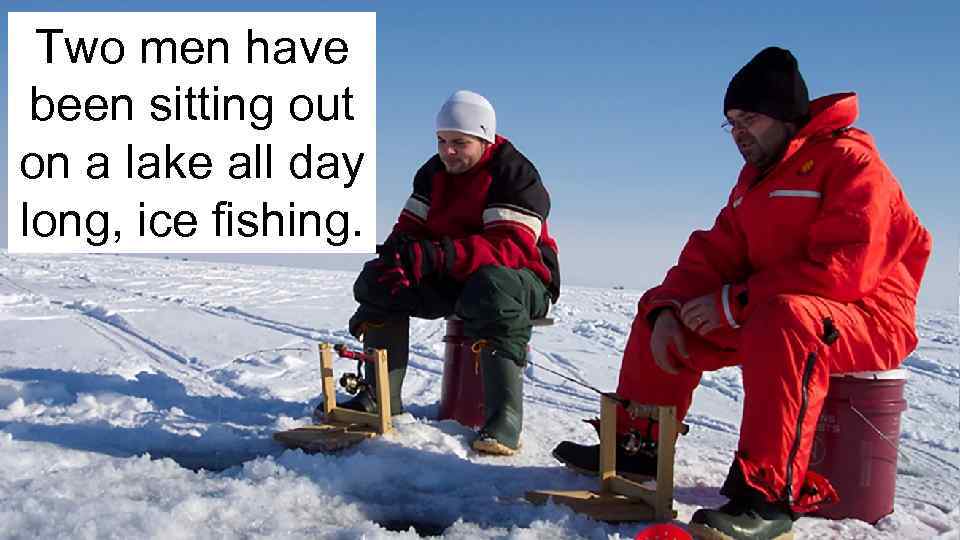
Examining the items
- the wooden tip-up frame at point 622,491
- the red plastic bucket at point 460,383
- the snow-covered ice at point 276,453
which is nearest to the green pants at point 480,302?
the red plastic bucket at point 460,383

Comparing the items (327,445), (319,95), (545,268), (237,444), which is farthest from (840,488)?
(319,95)

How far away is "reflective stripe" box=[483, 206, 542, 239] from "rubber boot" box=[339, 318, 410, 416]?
1.86ft

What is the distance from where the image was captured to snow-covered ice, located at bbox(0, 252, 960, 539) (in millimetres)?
2135

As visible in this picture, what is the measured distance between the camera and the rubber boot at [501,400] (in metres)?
2.99

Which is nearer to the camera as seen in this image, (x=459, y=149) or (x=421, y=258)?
(x=421, y=258)

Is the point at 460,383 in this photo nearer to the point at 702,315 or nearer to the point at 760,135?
the point at 702,315

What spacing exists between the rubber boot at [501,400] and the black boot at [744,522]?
1.03 meters

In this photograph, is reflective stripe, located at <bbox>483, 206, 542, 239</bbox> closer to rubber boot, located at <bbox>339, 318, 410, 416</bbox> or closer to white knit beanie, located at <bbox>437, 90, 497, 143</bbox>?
white knit beanie, located at <bbox>437, 90, 497, 143</bbox>

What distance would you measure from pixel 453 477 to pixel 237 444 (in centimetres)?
95

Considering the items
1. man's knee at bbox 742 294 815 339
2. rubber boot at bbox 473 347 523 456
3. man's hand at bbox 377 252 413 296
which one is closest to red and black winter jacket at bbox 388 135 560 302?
man's hand at bbox 377 252 413 296

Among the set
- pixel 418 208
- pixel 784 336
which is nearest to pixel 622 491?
pixel 784 336

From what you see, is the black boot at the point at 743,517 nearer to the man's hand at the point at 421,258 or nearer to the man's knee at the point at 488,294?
the man's knee at the point at 488,294

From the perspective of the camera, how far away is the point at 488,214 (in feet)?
10.6

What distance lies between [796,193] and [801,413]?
0.63 m
